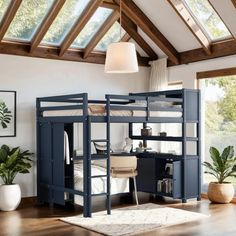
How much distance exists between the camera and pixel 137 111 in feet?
21.9

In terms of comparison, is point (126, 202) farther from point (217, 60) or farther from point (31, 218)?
Answer: point (217, 60)

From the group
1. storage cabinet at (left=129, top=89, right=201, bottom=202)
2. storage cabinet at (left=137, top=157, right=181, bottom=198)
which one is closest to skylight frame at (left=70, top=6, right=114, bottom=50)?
storage cabinet at (left=129, top=89, right=201, bottom=202)

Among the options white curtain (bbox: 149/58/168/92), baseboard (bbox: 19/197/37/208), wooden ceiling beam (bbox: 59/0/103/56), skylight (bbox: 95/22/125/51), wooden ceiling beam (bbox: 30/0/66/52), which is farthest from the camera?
white curtain (bbox: 149/58/168/92)

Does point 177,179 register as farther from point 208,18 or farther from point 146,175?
point 208,18

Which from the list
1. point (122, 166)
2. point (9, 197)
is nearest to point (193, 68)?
point (122, 166)

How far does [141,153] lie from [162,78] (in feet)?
5.74

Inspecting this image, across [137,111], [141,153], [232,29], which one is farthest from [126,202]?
[232,29]

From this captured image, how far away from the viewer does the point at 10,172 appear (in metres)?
6.67

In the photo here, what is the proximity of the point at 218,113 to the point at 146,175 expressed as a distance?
5.79ft

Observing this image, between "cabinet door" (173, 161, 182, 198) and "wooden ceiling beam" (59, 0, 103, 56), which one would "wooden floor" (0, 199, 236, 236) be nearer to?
"cabinet door" (173, 161, 182, 198)

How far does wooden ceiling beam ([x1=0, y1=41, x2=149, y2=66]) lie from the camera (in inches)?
279

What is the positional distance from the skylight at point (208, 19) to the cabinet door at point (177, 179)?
2.37 metres

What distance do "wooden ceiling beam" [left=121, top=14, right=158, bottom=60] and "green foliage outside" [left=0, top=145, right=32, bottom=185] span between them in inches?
121

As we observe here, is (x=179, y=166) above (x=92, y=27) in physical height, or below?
below
